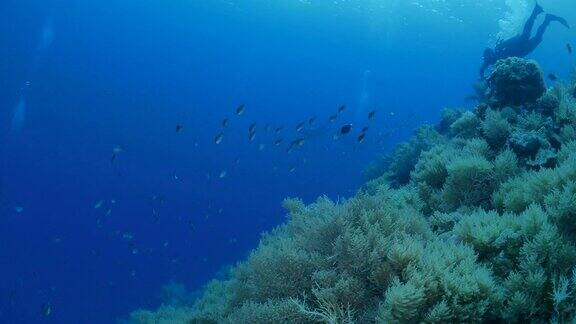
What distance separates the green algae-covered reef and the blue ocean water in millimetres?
12212

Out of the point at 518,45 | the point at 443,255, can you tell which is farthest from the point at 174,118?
the point at 443,255

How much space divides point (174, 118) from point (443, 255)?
77.8m

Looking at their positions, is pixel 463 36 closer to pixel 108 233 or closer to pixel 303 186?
pixel 303 186

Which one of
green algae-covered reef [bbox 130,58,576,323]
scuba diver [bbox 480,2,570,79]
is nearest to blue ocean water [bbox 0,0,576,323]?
scuba diver [bbox 480,2,570,79]

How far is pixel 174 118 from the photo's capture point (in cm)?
7769

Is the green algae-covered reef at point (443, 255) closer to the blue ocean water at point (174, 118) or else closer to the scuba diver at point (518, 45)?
the scuba diver at point (518, 45)

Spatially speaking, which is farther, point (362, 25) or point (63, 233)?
point (362, 25)

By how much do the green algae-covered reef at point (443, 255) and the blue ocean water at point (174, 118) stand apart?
481 inches

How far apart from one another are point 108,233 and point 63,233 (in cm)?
626

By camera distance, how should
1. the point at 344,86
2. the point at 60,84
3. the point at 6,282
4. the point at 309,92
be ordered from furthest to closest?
the point at 344,86, the point at 309,92, the point at 60,84, the point at 6,282

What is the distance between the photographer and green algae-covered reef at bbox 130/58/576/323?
3.29m

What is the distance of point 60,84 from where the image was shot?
76.9 meters

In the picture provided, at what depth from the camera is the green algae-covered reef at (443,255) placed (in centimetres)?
329

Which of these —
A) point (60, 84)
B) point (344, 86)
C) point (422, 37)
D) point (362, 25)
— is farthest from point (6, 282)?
point (344, 86)
